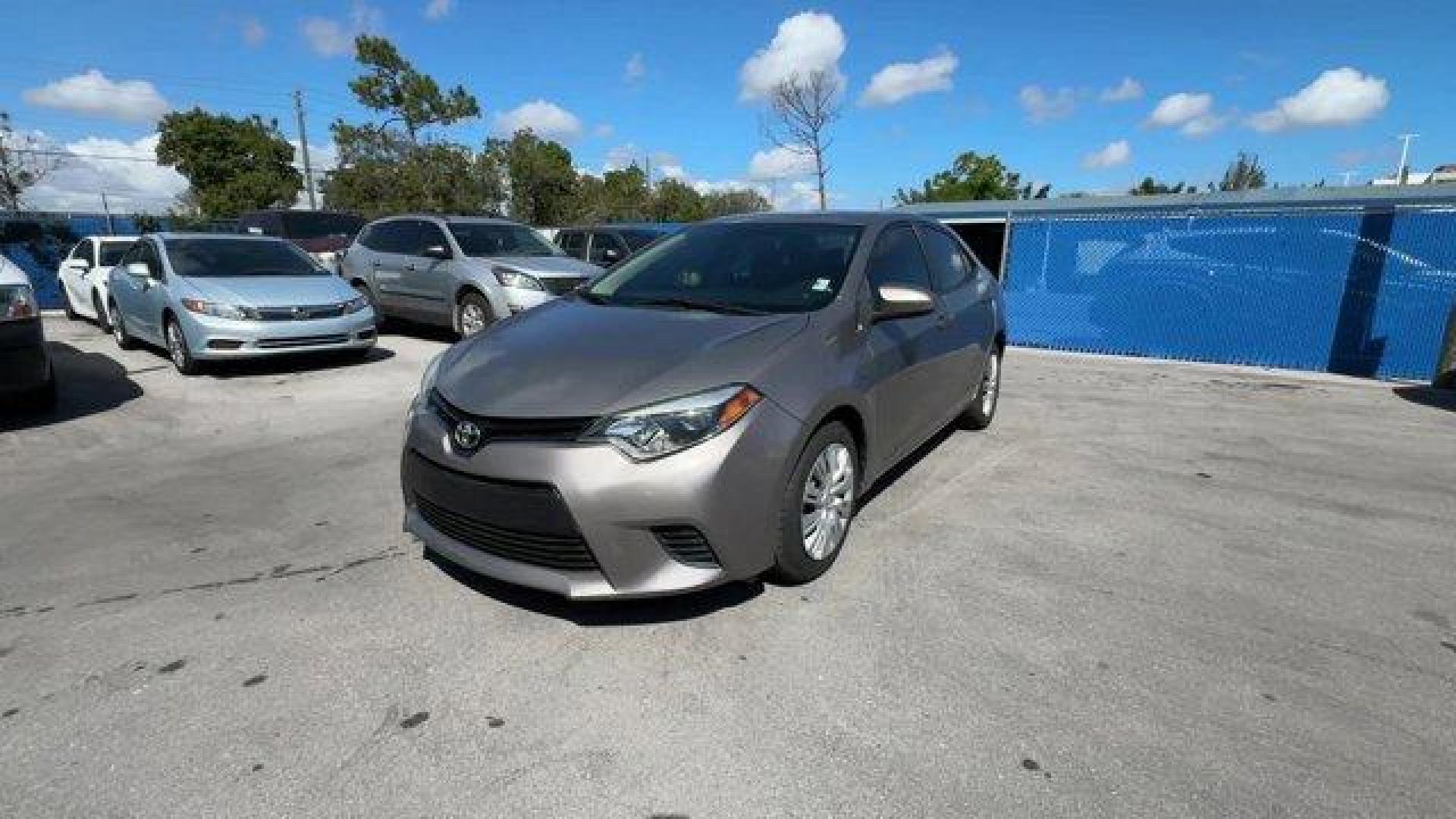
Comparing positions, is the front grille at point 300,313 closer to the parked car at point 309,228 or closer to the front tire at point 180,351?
the front tire at point 180,351

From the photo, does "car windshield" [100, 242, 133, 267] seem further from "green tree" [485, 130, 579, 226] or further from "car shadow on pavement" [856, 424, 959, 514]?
"green tree" [485, 130, 579, 226]

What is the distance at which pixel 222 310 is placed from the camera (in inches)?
300

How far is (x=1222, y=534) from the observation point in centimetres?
397

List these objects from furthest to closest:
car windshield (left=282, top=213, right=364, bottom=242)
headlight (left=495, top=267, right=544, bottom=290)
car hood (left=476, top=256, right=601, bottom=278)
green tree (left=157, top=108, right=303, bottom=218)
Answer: green tree (left=157, top=108, right=303, bottom=218) < car windshield (left=282, top=213, right=364, bottom=242) < car hood (left=476, top=256, right=601, bottom=278) < headlight (left=495, top=267, right=544, bottom=290)

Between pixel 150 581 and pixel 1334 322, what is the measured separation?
11.7 metres

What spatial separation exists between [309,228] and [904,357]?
14.7 metres

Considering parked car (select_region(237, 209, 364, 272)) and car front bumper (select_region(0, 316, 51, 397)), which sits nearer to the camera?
car front bumper (select_region(0, 316, 51, 397))

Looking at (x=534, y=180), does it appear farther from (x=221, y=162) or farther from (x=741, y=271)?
(x=741, y=271)

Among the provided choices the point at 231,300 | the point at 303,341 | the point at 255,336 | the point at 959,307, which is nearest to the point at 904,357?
the point at 959,307

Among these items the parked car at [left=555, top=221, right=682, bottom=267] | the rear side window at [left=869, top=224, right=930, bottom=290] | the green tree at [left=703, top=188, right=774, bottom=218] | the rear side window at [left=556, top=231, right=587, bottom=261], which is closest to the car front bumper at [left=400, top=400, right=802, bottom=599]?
the rear side window at [left=869, top=224, right=930, bottom=290]

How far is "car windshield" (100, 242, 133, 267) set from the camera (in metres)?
11.6

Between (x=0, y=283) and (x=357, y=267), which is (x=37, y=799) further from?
(x=357, y=267)

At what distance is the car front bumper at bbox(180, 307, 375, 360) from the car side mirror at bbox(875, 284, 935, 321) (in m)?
6.56

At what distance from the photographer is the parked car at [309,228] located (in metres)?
14.4
